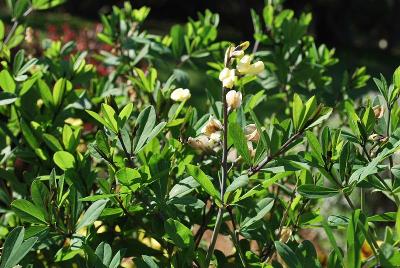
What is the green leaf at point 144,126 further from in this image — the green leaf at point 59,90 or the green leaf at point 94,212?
the green leaf at point 59,90

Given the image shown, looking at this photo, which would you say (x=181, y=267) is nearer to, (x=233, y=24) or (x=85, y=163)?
(x=85, y=163)

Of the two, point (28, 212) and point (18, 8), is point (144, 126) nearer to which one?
point (28, 212)

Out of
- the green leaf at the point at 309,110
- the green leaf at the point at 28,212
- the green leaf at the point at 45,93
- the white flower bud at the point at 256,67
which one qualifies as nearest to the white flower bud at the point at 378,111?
the green leaf at the point at 309,110

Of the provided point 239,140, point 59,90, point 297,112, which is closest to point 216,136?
point 239,140

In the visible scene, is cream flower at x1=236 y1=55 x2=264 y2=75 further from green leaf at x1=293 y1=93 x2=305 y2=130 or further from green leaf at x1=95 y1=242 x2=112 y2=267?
green leaf at x1=95 y1=242 x2=112 y2=267

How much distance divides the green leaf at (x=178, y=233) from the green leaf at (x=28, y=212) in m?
0.22

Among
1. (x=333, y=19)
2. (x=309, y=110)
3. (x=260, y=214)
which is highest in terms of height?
(x=309, y=110)

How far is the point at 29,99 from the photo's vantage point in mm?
1517

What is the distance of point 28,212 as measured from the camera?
41.1 inches

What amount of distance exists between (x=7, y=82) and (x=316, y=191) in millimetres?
735

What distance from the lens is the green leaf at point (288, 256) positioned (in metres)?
0.93

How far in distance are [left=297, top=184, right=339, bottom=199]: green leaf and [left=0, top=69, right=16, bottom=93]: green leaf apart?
0.71m

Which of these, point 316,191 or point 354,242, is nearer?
point 354,242

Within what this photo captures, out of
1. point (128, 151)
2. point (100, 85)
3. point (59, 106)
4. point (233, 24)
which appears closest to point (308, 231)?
point (100, 85)
